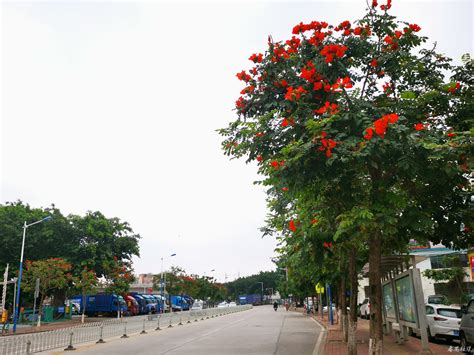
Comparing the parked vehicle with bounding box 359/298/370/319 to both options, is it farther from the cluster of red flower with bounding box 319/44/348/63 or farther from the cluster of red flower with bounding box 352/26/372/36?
the cluster of red flower with bounding box 319/44/348/63

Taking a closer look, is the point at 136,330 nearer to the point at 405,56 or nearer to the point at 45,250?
the point at 45,250

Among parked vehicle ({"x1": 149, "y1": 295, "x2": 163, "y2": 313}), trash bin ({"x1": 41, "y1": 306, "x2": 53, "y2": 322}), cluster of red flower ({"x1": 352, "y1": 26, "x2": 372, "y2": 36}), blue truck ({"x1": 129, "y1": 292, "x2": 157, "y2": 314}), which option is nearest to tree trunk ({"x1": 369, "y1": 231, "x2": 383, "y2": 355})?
cluster of red flower ({"x1": 352, "y1": 26, "x2": 372, "y2": 36})

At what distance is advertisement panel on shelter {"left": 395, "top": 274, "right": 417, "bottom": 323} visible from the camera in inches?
485

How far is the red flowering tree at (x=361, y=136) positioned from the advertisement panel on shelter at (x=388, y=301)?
6161 mm

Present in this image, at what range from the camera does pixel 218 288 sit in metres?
98.2

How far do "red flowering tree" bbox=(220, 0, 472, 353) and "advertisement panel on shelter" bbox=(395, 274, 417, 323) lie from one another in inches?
101

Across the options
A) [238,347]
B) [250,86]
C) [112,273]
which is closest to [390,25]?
[250,86]

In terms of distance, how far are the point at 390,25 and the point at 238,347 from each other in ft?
40.8

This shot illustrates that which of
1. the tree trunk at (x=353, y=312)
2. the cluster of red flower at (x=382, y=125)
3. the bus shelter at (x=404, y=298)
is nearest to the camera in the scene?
the cluster of red flower at (x=382, y=125)

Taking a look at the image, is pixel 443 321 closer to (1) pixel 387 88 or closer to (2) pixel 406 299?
(2) pixel 406 299

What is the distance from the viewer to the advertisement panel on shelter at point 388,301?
15.9 metres

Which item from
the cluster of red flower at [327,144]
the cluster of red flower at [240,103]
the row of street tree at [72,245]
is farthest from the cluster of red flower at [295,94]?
the row of street tree at [72,245]

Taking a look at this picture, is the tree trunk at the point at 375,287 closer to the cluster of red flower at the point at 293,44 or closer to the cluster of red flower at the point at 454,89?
the cluster of red flower at the point at 454,89

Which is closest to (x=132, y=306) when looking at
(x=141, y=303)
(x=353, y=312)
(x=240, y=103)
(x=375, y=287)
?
(x=141, y=303)
